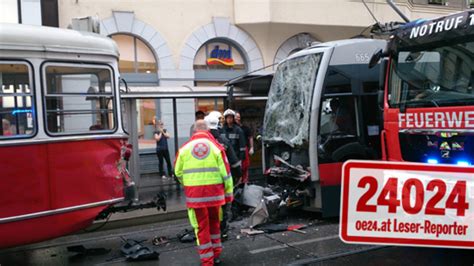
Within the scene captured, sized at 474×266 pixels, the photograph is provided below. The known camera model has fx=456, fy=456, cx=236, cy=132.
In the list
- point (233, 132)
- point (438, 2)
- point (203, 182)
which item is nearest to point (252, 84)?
point (233, 132)

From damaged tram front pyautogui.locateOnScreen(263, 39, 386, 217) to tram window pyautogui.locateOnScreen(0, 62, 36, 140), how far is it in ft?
12.1

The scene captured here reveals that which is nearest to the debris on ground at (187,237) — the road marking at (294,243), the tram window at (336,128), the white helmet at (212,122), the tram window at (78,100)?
the road marking at (294,243)

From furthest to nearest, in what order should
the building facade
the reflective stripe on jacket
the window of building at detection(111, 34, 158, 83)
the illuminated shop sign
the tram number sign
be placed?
the illuminated shop sign → the window of building at detection(111, 34, 158, 83) → the building facade → the reflective stripe on jacket → the tram number sign

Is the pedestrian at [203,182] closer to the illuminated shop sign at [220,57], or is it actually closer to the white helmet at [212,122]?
the white helmet at [212,122]

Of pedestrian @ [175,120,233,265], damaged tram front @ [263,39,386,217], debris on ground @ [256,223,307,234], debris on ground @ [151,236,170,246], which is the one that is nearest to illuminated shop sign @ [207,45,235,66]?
damaged tram front @ [263,39,386,217]

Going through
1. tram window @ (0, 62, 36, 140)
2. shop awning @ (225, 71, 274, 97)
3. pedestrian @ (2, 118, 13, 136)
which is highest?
shop awning @ (225, 71, 274, 97)

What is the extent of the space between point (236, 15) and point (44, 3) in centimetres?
522

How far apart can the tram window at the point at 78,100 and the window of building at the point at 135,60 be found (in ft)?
23.6

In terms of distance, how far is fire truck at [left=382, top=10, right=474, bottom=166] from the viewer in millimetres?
4469

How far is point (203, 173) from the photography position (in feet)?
15.7

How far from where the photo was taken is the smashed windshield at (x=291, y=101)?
22.0 ft

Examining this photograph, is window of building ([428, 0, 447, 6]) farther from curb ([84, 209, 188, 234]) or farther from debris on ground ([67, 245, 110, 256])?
debris on ground ([67, 245, 110, 256])

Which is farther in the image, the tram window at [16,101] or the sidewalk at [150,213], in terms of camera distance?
the sidewalk at [150,213]

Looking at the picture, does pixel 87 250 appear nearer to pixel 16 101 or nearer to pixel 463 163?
→ pixel 16 101
